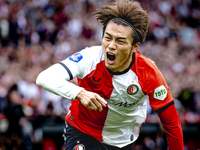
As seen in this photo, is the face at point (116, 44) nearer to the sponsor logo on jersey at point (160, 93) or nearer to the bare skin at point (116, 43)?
the bare skin at point (116, 43)

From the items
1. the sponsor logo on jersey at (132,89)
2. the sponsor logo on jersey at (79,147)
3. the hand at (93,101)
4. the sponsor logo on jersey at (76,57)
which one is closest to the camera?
the hand at (93,101)

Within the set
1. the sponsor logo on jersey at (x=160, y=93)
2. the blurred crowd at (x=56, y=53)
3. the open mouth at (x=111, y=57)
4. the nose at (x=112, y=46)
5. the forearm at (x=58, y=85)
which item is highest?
the nose at (x=112, y=46)

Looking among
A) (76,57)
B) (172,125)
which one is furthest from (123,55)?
(172,125)

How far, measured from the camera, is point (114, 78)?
125 inches

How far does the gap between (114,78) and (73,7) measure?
27.3 ft

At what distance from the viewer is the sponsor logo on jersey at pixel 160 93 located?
3076 mm

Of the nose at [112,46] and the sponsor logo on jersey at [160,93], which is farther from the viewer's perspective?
the sponsor logo on jersey at [160,93]

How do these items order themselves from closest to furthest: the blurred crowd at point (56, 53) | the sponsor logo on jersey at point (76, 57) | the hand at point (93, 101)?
the hand at point (93, 101)
the sponsor logo on jersey at point (76, 57)
the blurred crowd at point (56, 53)

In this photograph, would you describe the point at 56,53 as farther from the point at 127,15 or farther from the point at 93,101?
the point at 93,101

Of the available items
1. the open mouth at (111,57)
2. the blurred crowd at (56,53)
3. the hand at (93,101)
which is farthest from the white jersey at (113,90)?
the blurred crowd at (56,53)

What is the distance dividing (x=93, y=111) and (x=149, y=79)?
77 cm

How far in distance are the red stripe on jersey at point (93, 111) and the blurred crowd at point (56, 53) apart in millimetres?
3429

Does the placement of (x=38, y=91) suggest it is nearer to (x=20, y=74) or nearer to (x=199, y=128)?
(x=20, y=74)

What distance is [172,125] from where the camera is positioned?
10.4 ft
